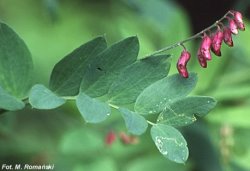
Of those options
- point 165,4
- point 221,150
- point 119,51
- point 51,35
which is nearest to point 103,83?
point 119,51

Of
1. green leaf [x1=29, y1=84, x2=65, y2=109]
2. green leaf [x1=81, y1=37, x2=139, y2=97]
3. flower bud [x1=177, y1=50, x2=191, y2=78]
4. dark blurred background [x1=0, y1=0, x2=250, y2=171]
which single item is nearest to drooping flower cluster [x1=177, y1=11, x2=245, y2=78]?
flower bud [x1=177, y1=50, x2=191, y2=78]

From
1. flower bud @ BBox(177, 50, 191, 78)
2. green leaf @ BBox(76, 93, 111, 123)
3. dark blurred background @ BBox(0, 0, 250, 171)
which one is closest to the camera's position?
green leaf @ BBox(76, 93, 111, 123)

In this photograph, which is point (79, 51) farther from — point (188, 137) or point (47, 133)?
point (47, 133)

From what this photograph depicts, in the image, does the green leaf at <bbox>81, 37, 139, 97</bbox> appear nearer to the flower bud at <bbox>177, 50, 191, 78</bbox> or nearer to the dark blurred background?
the flower bud at <bbox>177, 50, 191, 78</bbox>

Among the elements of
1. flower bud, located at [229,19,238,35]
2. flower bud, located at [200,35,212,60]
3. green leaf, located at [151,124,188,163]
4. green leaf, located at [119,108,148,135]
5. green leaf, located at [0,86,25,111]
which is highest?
flower bud, located at [229,19,238,35]

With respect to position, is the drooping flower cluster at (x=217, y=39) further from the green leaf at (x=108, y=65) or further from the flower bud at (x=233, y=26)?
the green leaf at (x=108, y=65)

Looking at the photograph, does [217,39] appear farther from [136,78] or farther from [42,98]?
[42,98]
